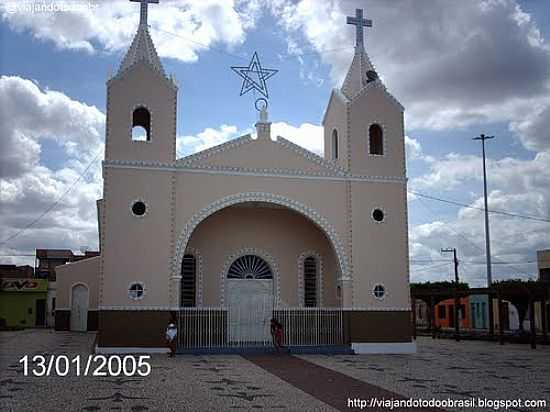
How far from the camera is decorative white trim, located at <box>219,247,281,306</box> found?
2364 cm

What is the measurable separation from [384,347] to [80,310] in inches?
769

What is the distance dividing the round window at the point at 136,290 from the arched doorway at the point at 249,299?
360cm

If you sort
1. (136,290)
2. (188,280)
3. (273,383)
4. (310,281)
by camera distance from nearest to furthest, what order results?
(273,383)
(136,290)
(188,280)
(310,281)

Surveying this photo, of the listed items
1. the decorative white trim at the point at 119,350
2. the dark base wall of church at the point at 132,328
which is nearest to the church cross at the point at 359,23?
the dark base wall of church at the point at 132,328

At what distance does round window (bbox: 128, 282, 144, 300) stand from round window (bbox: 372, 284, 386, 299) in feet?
24.6

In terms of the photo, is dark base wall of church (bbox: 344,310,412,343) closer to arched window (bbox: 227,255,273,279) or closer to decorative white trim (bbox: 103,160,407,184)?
arched window (bbox: 227,255,273,279)

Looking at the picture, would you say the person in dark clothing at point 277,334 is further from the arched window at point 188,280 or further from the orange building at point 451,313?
the orange building at point 451,313

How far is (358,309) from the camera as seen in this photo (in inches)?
882

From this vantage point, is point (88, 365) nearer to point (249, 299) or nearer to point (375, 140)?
point (249, 299)

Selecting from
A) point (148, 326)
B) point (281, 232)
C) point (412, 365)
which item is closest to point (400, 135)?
point (281, 232)

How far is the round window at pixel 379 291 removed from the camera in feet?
74.6

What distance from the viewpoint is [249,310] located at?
23594 millimetres

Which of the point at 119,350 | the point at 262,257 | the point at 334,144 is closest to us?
the point at 119,350

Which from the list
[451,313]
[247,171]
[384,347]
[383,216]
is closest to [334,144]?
[383,216]
